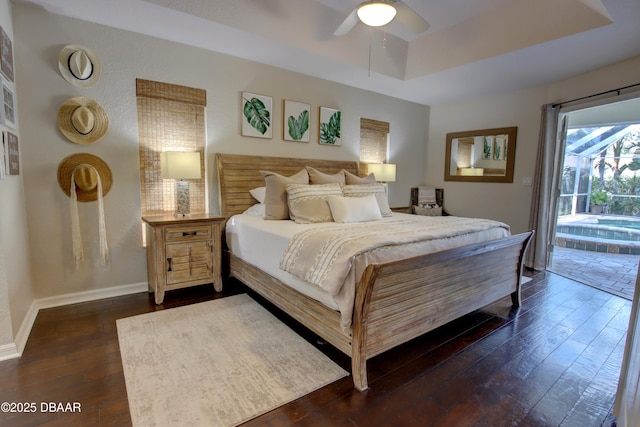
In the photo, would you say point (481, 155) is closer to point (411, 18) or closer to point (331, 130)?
point (331, 130)

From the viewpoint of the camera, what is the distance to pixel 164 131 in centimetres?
331

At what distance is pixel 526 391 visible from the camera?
1.85 m

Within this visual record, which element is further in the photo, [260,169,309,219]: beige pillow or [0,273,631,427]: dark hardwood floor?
[260,169,309,219]: beige pillow

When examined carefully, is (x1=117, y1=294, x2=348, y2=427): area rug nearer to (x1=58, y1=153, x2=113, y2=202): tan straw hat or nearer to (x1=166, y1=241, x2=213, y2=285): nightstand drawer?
(x1=166, y1=241, x2=213, y2=285): nightstand drawer

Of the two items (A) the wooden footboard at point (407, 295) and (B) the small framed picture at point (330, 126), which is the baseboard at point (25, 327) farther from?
(B) the small framed picture at point (330, 126)

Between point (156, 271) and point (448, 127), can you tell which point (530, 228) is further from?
point (156, 271)

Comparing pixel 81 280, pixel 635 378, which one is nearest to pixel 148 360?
pixel 81 280

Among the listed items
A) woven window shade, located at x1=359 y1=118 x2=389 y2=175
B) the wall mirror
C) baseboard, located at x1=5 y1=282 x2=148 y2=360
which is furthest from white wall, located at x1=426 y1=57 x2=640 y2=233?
baseboard, located at x1=5 y1=282 x2=148 y2=360

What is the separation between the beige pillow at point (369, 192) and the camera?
11.6 feet

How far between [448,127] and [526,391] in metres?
4.64

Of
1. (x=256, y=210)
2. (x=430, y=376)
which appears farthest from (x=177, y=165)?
(x=430, y=376)

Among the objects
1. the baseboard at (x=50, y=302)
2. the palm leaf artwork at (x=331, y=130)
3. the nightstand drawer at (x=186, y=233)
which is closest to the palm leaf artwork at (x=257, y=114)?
the palm leaf artwork at (x=331, y=130)

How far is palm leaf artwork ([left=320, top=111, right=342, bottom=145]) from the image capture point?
4.42m

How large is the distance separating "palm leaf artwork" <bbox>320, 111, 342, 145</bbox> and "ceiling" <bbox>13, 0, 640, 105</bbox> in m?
0.50
